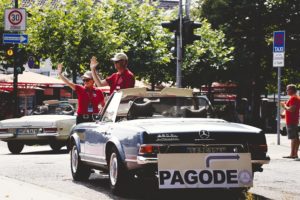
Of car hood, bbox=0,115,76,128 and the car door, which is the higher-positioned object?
the car door

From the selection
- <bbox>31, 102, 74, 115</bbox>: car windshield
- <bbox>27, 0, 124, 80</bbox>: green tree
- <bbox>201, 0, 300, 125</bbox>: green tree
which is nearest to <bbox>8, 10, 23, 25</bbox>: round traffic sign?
<bbox>27, 0, 124, 80</bbox>: green tree

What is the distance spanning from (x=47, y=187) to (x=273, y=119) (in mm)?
36592

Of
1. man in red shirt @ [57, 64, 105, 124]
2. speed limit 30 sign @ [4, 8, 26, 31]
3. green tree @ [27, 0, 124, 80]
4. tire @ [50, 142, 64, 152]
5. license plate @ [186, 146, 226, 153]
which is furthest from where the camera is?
green tree @ [27, 0, 124, 80]

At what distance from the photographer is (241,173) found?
→ 8.17 metres

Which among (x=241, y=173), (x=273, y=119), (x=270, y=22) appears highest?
(x=270, y=22)

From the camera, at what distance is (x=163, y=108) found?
31.6ft

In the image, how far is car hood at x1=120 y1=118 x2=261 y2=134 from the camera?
826 centimetres

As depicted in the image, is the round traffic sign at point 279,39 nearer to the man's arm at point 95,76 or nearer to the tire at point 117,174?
the man's arm at point 95,76

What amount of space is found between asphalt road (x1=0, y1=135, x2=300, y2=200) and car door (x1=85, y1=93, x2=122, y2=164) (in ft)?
1.44

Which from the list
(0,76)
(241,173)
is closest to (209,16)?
(0,76)

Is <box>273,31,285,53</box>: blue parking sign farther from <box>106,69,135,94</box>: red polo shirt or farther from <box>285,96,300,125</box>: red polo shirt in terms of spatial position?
<box>106,69,135,94</box>: red polo shirt

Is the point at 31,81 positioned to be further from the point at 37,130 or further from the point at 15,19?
the point at 37,130

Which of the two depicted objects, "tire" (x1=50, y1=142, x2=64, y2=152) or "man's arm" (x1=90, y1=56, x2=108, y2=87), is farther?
"tire" (x1=50, y1=142, x2=64, y2=152)

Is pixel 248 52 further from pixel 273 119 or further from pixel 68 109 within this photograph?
pixel 68 109
